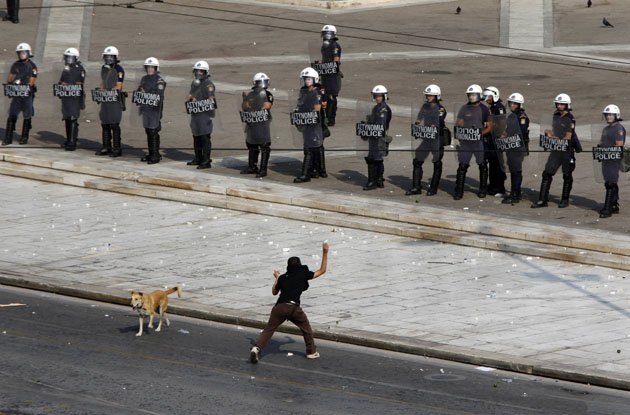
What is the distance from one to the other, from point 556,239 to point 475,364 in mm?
5792

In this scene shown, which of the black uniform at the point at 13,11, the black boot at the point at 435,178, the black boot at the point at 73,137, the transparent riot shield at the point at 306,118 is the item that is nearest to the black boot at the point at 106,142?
the black boot at the point at 73,137

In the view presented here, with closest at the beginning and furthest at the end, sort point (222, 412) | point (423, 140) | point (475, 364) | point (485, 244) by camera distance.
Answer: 1. point (222, 412)
2. point (475, 364)
3. point (485, 244)
4. point (423, 140)

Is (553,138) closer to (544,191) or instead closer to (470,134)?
(544,191)

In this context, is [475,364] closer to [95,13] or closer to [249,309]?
[249,309]

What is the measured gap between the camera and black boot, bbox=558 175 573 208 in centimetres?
2467

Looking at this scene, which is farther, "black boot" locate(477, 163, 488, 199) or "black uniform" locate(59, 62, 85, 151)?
"black uniform" locate(59, 62, 85, 151)

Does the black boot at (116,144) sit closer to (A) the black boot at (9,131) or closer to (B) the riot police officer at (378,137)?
(A) the black boot at (9,131)

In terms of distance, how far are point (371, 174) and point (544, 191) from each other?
125 inches

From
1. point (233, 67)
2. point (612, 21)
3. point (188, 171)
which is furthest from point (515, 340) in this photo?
point (612, 21)

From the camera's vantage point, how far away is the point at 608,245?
22.3m

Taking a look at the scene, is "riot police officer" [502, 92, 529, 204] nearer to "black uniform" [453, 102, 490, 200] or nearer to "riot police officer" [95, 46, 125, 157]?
"black uniform" [453, 102, 490, 200]

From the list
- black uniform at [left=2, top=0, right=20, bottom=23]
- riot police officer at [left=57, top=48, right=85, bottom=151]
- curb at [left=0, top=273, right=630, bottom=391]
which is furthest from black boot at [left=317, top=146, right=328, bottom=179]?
black uniform at [left=2, top=0, right=20, bottom=23]

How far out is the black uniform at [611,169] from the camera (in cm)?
2398

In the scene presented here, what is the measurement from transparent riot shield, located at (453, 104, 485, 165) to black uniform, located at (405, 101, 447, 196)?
13.1 inches
